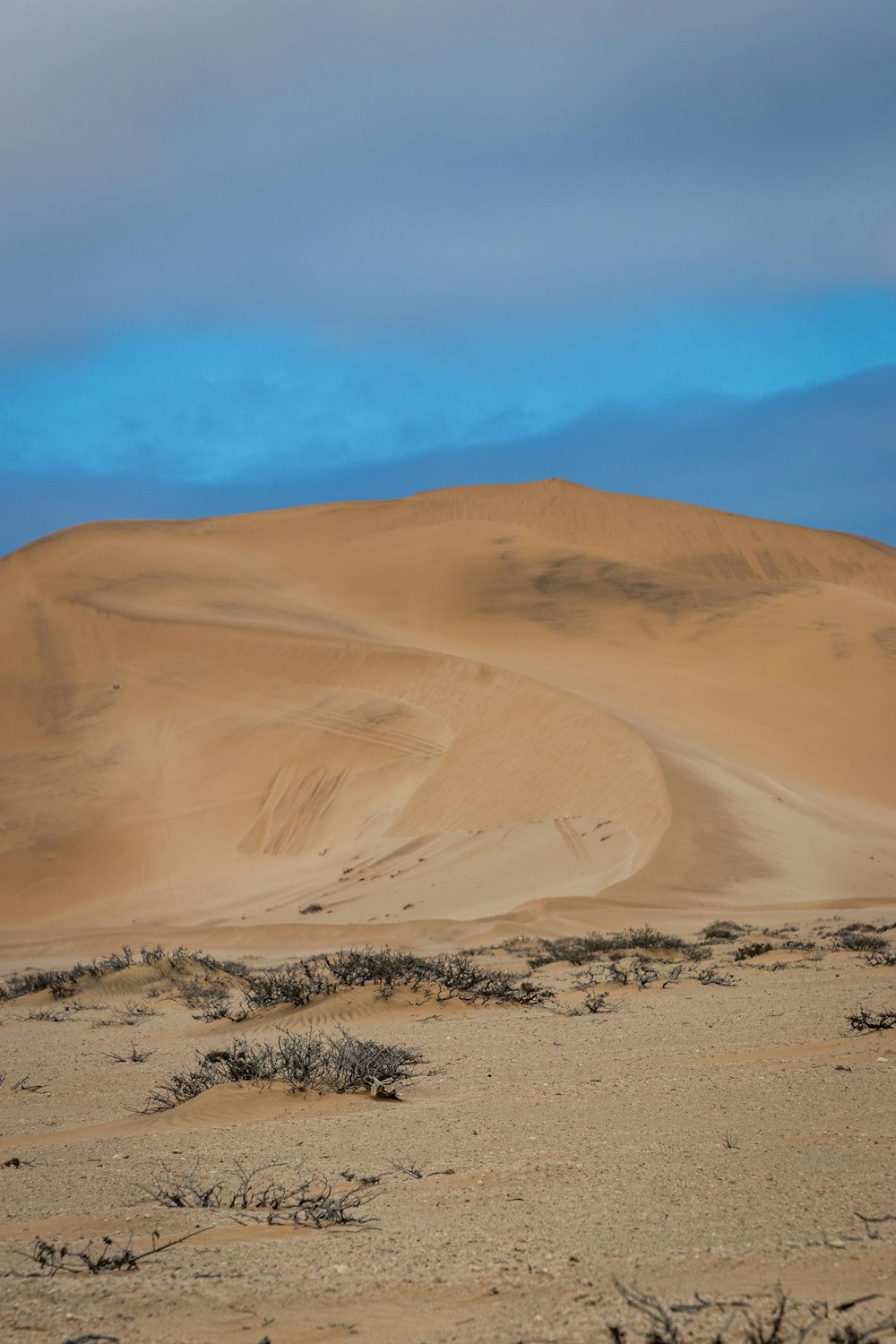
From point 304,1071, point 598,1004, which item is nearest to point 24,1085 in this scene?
point 304,1071

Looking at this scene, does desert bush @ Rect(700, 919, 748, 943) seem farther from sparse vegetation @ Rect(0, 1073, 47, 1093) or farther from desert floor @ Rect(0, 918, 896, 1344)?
sparse vegetation @ Rect(0, 1073, 47, 1093)

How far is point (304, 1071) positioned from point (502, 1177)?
215 centimetres

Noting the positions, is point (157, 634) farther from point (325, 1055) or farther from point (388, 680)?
point (325, 1055)

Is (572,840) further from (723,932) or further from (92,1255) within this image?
(92,1255)

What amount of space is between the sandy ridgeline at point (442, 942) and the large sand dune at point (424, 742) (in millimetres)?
178

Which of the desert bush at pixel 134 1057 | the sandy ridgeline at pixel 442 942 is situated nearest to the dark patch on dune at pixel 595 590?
the sandy ridgeline at pixel 442 942

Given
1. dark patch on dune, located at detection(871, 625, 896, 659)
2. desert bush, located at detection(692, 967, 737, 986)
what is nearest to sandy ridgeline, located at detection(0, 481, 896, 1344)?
desert bush, located at detection(692, 967, 737, 986)

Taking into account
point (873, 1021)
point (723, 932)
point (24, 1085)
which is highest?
point (24, 1085)

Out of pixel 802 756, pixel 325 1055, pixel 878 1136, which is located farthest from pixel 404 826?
pixel 878 1136

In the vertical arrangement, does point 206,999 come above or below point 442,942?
above

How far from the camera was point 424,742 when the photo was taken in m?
35.2

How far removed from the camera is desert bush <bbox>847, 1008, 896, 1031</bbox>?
22.9 ft

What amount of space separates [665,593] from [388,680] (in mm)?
22778

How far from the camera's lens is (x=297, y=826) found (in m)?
33.6
